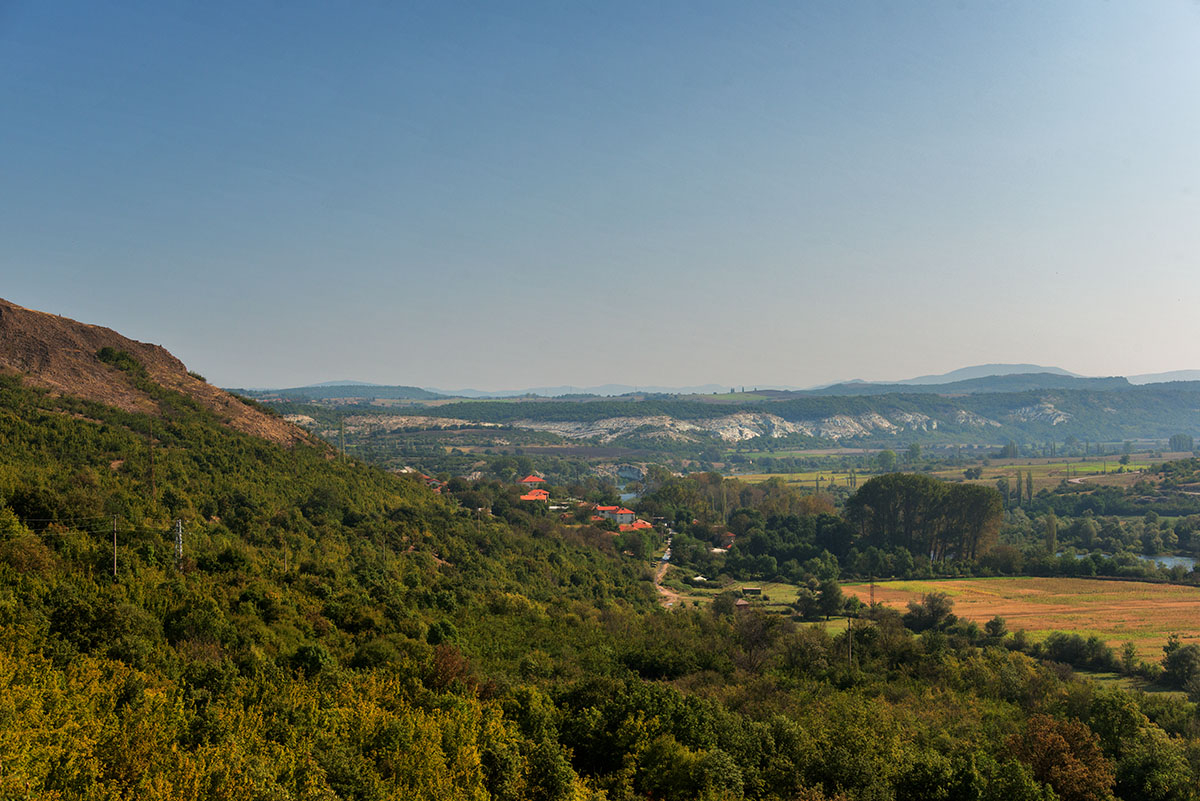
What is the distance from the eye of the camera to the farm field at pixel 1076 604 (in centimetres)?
5450

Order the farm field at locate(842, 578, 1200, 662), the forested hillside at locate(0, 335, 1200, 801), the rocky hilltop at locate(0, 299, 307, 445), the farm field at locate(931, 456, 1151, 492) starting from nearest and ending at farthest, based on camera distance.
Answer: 1. the forested hillside at locate(0, 335, 1200, 801)
2. the rocky hilltop at locate(0, 299, 307, 445)
3. the farm field at locate(842, 578, 1200, 662)
4. the farm field at locate(931, 456, 1151, 492)

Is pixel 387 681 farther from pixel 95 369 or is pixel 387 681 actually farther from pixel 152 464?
pixel 95 369

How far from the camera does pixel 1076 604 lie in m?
64.4

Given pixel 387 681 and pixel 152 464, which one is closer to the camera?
pixel 387 681

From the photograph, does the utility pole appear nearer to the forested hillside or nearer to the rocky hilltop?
the forested hillside

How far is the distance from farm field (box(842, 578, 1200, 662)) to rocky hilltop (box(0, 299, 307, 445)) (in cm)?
5733

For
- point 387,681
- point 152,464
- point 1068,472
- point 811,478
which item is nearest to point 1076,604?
point 387,681

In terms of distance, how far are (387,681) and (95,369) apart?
43.2m

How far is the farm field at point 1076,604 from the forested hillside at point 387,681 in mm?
11953

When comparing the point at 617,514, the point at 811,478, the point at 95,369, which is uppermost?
the point at 95,369

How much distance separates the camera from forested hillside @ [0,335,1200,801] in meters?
15.4

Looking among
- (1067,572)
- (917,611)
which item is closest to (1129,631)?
(917,611)

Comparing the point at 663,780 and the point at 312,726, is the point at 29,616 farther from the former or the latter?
the point at 663,780

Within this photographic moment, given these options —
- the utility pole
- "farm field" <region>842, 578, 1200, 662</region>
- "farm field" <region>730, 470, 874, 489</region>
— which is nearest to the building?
"farm field" <region>842, 578, 1200, 662</region>
